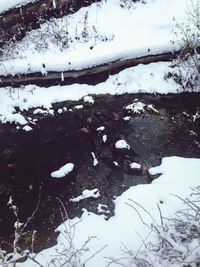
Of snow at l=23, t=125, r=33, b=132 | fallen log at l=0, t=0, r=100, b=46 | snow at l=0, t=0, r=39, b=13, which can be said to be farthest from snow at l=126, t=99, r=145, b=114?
snow at l=0, t=0, r=39, b=13

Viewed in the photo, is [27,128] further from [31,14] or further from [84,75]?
[31,14]

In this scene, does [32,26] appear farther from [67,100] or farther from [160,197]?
[160,197]

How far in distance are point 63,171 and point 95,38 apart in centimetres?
286

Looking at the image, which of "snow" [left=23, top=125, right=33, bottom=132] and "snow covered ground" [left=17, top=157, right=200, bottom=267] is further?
"snow" [left=23, top=125, right=33, bottom=132]

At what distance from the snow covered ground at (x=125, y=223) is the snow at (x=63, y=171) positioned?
2.63 ft

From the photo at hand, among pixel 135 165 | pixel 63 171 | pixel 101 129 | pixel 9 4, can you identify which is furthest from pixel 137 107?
pixel 9 4

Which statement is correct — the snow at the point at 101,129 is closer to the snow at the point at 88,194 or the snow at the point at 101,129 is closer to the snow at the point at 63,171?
the snow at the point at 63,171

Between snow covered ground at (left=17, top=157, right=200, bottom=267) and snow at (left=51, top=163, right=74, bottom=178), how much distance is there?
2.63 ft

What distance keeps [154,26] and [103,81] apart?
5.36 feet

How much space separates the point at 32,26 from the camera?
22.3ft

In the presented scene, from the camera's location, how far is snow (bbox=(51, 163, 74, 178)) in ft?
17.0

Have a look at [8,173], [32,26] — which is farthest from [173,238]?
[32,26]

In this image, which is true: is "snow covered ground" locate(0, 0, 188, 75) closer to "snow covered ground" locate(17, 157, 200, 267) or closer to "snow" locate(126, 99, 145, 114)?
"snow" locate(126, 99, 145, 114)

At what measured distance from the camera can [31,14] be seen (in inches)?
264
